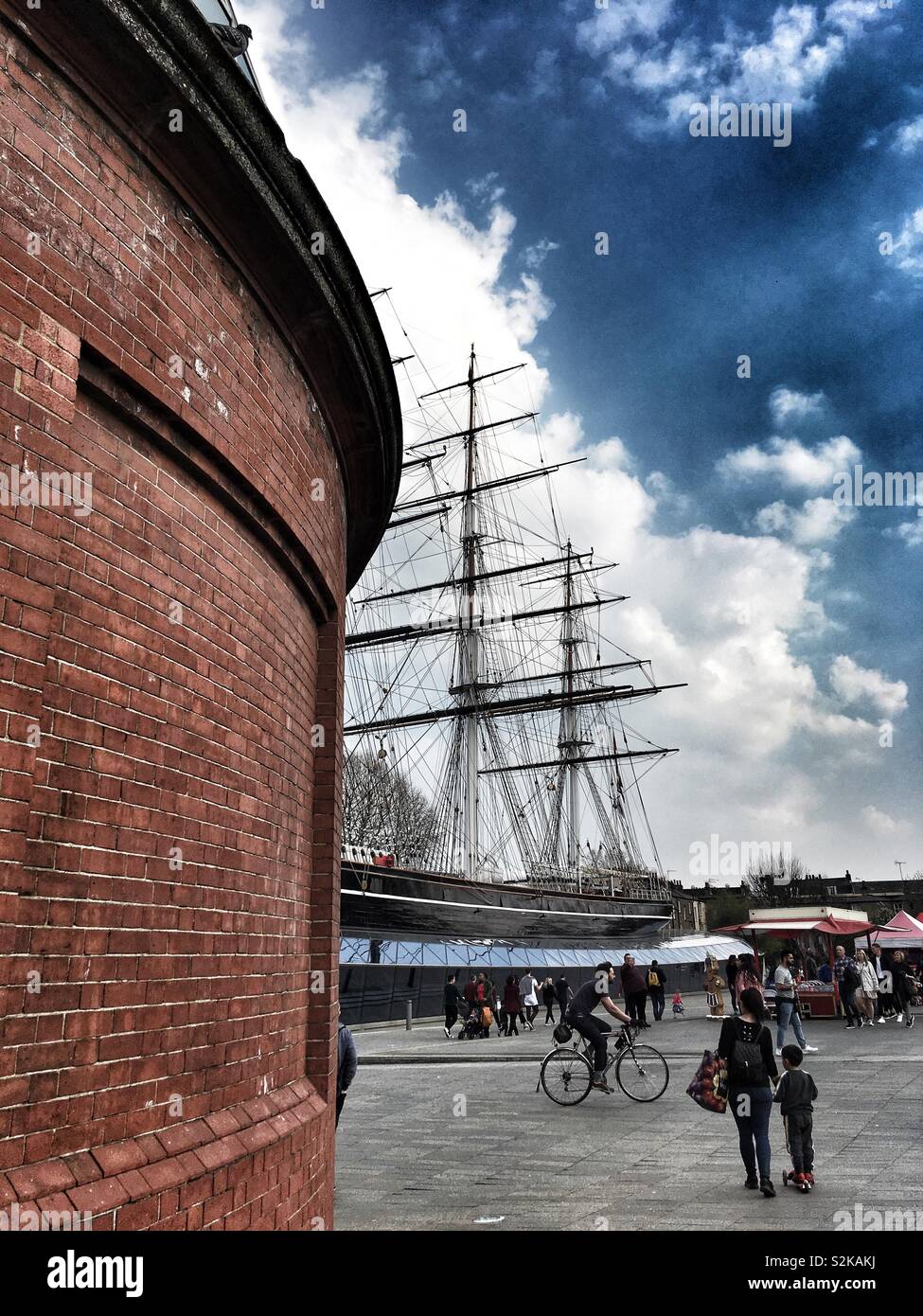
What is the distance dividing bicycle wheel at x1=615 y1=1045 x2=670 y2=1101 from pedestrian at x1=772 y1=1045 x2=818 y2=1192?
415 cm

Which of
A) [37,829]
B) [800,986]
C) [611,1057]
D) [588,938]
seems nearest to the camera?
[37,829]

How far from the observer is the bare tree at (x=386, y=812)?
147 ft

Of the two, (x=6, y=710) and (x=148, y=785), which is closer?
(x=6, y=710)

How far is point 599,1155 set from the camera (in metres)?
8.28

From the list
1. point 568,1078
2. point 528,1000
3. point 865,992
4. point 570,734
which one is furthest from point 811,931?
point 570,734

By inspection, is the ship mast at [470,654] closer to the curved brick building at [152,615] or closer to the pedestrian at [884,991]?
the pedestrian at [884,991]

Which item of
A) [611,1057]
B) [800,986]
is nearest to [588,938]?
[800,986]

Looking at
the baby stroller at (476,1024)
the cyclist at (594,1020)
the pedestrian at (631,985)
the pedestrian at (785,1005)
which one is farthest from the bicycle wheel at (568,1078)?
the baby stroller at (476,1024)

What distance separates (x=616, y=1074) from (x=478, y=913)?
28.3 meters

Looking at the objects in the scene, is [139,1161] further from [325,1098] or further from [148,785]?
[325,1098]

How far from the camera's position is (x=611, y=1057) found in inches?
448

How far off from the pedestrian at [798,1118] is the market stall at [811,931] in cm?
1191

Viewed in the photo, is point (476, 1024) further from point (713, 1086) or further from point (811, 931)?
point (713, 1086)
